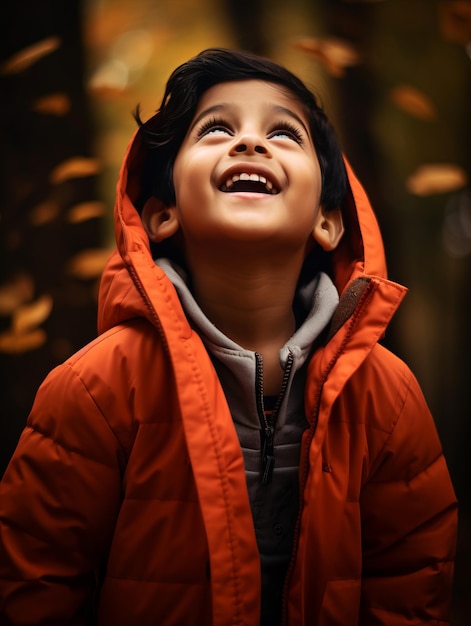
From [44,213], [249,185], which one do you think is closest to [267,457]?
[249,185]

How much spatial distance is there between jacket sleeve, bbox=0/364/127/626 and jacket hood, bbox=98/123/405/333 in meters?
0.17

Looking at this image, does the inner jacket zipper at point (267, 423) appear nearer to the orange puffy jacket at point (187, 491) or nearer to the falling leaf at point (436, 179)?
the orange puffy jacket at point (187, 491)

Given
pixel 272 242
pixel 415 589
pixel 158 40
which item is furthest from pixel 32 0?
pixel 415 589

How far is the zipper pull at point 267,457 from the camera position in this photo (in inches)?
41.4

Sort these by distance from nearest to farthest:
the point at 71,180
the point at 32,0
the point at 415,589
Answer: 1. the point at 415,589
2. the point at 32,0
3. the point at 71,180

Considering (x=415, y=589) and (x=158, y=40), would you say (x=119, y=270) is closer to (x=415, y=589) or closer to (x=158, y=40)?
(x=415, y=589)

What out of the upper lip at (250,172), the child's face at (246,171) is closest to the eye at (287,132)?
the child's face at (246,171)

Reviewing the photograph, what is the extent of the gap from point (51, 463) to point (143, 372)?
8.6 inches

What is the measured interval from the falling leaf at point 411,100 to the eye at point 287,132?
81cm

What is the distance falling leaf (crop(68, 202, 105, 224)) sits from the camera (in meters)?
1.72

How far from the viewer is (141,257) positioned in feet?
3.40

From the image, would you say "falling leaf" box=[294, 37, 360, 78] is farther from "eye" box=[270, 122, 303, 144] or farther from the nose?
the nose

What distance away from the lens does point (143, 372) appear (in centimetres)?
101

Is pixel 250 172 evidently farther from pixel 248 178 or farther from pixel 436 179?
pixel 436 179
